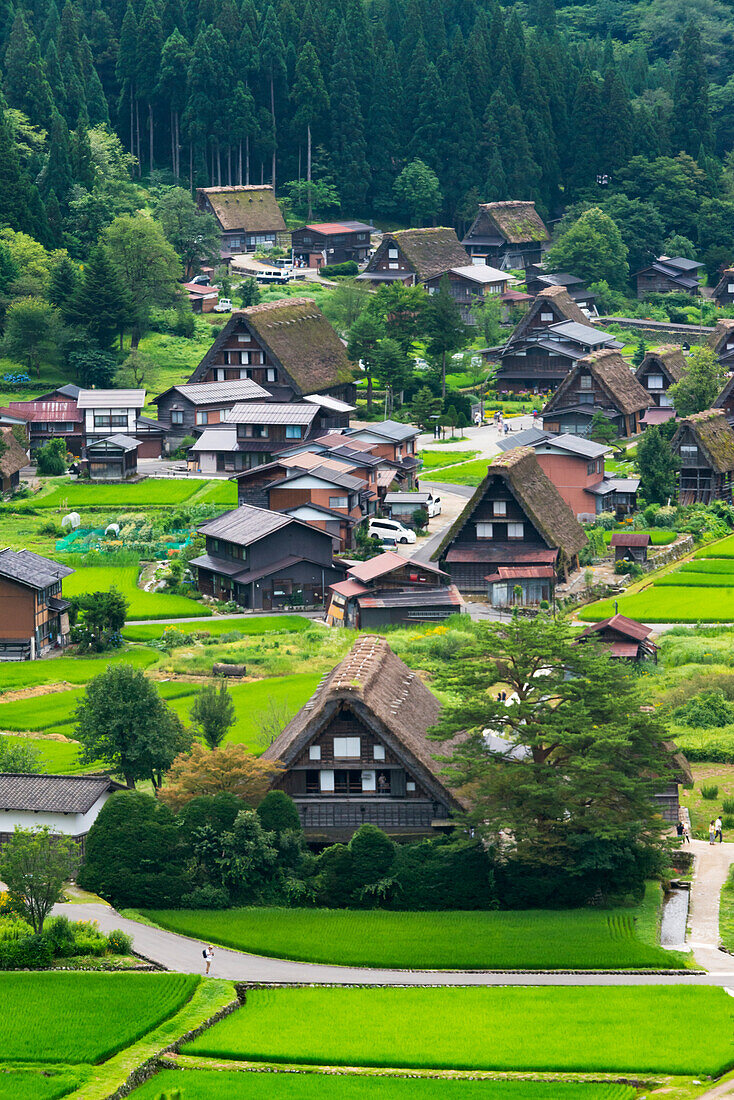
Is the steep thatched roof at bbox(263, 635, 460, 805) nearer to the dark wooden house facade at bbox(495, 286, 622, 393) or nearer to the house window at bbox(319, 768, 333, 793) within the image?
the house window at bbox(319, 768, 333, 793)

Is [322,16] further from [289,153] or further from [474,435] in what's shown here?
[474,435]

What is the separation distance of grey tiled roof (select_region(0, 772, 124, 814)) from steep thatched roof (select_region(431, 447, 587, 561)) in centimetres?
2567

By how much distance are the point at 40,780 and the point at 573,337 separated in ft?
193

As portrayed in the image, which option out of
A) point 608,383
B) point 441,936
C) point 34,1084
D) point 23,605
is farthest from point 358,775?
point 608,383

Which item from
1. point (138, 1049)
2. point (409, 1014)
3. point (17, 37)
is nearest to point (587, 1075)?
point (409, 1014)

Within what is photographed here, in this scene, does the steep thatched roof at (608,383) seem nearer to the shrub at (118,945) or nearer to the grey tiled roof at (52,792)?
the grey tiled roof at (52,792)

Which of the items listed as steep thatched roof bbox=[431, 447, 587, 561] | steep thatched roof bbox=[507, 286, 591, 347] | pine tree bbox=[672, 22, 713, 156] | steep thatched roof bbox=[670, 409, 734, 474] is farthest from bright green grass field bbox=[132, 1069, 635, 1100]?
pine tree bbox=[672, 22, 713, 156]

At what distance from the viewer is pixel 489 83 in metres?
123

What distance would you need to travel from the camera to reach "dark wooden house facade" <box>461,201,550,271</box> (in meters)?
114

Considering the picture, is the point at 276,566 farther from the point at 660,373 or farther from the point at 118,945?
the point at 660,373

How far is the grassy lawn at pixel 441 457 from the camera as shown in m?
79.6

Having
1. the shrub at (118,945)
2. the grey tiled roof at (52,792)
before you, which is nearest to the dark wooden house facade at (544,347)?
the grey tiled roof at (52,792)

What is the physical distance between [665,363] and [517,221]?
102 feet

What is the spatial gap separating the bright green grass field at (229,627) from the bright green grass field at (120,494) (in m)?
15.1
